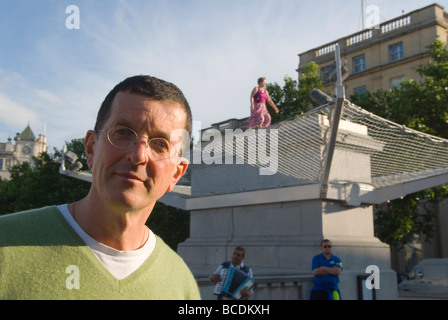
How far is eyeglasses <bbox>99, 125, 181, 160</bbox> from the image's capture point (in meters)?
1.23

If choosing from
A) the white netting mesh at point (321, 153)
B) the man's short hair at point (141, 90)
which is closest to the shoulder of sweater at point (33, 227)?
the man's short hair at point (141, 90)

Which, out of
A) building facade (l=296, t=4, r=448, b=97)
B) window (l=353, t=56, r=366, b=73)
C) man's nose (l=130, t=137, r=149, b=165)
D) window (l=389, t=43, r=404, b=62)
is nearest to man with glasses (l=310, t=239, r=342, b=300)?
man's nose (l=130, t=137, r=149, b=165)

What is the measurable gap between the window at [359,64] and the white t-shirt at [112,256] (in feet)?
114

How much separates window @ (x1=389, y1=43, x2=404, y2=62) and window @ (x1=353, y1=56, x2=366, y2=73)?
2159 mm

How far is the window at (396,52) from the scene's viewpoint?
3109 cm

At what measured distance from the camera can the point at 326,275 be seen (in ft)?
22.7

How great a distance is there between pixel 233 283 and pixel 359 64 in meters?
31.3

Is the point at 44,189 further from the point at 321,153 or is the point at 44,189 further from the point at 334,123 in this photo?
the point at 334,123

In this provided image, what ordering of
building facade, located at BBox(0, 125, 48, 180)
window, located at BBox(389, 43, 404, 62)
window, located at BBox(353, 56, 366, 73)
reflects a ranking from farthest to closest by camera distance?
building facade, located at BBox(0, 125, 48, 180)
window, located at BBox(353, 56, 366, 73)
window, located at BBox(389, 43, 404, 62)

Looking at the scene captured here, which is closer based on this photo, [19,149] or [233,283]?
[233,283]

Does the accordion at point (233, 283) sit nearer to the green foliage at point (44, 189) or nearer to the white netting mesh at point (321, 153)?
the white netting mesh at point (321, 153)
